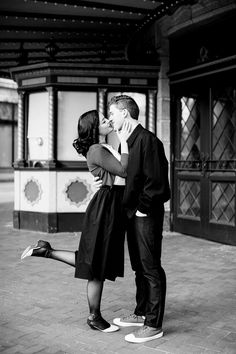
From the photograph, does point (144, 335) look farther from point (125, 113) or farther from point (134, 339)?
point (125, 113)

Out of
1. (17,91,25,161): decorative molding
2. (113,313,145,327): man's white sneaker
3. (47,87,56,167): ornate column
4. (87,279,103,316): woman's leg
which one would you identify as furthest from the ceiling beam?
(113,313,145,327): man's white sneaker

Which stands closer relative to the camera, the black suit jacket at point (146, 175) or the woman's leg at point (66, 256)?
the black suit jacket at point (146, 175)

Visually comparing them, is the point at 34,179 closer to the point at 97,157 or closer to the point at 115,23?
the point at 115,23

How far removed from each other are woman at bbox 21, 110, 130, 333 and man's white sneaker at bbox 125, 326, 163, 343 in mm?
240

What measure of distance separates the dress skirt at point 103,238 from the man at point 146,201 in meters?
0.11

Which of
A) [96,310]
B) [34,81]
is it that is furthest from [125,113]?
[34,81]

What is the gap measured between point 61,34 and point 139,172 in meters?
7.90

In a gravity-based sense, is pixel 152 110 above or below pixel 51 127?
above

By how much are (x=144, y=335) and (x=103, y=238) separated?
75 cm

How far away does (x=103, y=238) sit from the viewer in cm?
378

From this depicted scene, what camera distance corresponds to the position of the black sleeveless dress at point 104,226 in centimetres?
376

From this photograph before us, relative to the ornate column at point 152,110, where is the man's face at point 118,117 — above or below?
below

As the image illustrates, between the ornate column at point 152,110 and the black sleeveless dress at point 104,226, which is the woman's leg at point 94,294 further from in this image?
the ornate column at point 152,110

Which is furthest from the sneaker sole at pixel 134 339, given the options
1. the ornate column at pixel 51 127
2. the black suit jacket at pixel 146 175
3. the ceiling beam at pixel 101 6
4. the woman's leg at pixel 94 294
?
the ceiling beam at pixel 101 6
